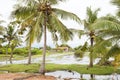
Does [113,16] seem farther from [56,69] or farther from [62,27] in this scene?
[56,69]

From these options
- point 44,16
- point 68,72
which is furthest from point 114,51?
point 68,72

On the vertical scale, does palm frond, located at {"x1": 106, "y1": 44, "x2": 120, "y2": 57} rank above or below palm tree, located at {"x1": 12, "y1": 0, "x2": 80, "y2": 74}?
below

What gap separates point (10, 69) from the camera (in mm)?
30094

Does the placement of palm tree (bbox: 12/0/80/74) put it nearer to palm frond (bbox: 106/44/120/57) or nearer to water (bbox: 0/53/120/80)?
water (bbox: 0/53/120/80)

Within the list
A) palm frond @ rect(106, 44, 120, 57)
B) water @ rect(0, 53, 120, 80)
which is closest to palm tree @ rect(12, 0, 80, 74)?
water @ rect(0, 53, 120, 80)

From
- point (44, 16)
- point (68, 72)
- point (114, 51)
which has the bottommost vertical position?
point (68, 72)

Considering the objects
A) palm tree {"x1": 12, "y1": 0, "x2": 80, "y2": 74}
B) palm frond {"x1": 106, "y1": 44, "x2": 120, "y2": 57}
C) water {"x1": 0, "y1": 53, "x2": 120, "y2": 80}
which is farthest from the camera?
water {"x1": 0, "y1": 53, "x2": 120, "y2": 80}

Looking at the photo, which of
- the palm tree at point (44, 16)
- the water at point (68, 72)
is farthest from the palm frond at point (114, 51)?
the palm tree at point (44, 16)

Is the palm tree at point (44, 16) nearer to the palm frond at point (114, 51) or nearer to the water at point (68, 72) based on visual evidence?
the water at point (68, 72)

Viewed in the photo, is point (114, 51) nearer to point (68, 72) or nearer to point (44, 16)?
point (44, 16)

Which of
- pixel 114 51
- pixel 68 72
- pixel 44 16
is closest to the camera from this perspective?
pixel 114 51

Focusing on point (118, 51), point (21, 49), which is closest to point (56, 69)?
point (118, 51)

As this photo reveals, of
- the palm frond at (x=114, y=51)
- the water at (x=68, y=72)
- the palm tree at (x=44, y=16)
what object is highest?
the palm tree at (x=44, y=16)

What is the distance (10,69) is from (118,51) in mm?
13277
